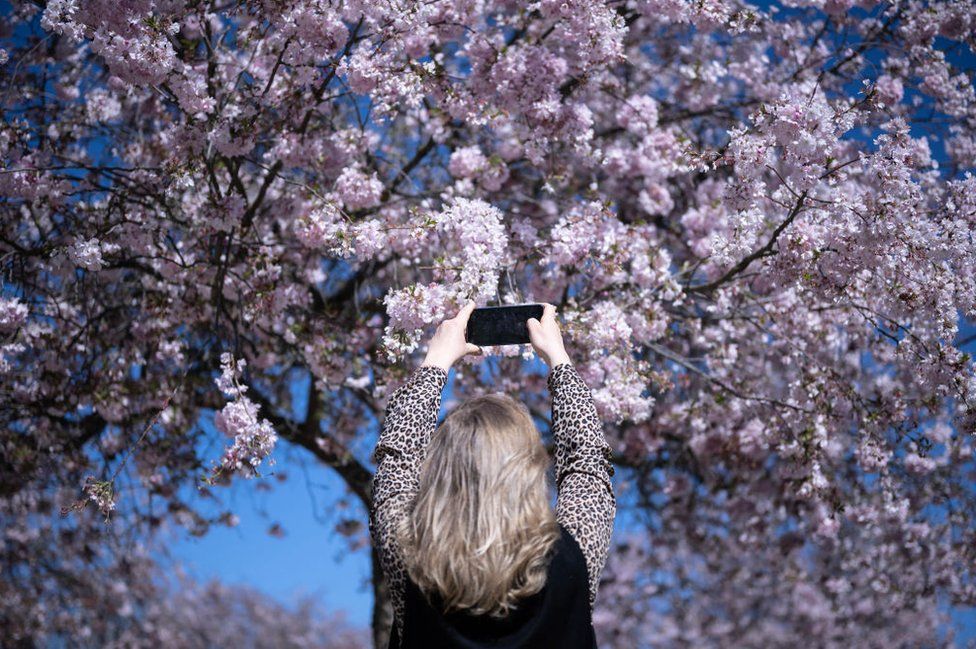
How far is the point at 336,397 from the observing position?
6227 mm

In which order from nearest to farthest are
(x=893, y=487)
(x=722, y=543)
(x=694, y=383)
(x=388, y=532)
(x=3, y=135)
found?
(x=388, y=532), (x=3, y=135), (x=893, y=487), (x=694, y=383), (x=722, y=543)

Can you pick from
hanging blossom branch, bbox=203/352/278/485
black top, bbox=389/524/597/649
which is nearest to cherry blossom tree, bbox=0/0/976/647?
hanging blossom branch, bbox=203/352/278/485

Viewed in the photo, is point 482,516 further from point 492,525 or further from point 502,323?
point 502,323

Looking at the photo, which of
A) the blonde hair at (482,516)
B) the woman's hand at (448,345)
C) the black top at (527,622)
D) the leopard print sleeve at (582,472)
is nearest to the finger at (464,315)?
the woman's hand at (448,345)

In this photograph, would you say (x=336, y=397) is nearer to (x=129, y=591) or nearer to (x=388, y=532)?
(x=388, y=532)

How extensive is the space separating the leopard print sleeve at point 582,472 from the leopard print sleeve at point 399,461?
273 mm

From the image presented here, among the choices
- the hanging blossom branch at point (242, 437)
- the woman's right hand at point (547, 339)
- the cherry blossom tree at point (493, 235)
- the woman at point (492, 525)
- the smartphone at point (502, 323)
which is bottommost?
the woman at point (492, 525)

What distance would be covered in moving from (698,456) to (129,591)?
7057 millimetres

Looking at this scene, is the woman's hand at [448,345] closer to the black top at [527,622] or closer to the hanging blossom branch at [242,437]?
the black top at [527,622]

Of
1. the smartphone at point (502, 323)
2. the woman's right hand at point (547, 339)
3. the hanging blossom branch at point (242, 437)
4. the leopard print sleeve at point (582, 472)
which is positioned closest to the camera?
the leopard print sleeve at point (582, 472)

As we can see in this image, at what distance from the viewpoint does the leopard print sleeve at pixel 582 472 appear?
171 centimetres

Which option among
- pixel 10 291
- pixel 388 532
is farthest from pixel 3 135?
pixel 388 532

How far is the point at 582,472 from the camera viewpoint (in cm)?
183

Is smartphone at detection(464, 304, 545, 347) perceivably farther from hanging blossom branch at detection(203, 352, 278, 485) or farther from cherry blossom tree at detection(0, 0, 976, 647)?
hanging blossom branch at detection(203, 352, 278, 485)
